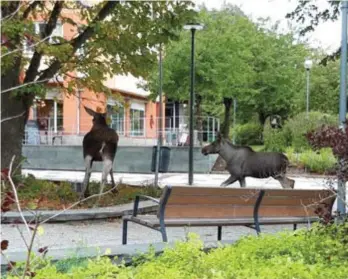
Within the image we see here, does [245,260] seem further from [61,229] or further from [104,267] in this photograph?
[61,229]

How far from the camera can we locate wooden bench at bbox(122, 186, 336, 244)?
7.60 m

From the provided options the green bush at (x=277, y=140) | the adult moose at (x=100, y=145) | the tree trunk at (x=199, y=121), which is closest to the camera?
the adult moose at (x=100, y=145)

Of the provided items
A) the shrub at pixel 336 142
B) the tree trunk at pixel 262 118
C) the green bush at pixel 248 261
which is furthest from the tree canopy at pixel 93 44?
the tree trunk at pixel 262 118

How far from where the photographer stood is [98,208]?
489 inches

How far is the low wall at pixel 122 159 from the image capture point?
95.4 feet

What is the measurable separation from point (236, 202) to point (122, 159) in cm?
2217

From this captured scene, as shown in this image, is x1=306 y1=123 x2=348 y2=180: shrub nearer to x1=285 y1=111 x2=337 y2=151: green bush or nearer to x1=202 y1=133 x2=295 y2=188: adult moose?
x1=202 y1=133 x2=295 y2=188: adult moose

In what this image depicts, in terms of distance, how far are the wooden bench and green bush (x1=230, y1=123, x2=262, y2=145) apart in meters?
35.8

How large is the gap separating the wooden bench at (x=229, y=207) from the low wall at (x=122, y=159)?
19274 mm

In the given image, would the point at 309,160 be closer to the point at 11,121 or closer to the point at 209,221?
the point at 11,121

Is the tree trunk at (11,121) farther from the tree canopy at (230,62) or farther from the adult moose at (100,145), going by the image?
the tree canopy at (230,62)

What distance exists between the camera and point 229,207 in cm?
833

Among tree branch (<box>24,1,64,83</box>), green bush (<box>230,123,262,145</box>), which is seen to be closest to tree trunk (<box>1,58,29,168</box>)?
tree branch (<box>24,1,64,83</box>)

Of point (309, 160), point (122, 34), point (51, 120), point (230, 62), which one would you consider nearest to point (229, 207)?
point (122, 34)
